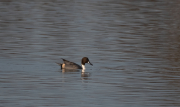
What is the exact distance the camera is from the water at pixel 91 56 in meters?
11.8

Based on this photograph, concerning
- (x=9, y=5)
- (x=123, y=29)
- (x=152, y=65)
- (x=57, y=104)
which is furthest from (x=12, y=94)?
(x=9, y=5)

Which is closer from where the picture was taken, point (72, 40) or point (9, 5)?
point (72, 40)

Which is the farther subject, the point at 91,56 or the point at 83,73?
the point at 91,56

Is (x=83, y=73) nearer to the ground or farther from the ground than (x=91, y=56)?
nearer to the ground

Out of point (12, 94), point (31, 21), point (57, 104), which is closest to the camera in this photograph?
point (57, 104)

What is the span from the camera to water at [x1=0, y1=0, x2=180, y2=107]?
11750 mm

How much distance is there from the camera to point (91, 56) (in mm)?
18484

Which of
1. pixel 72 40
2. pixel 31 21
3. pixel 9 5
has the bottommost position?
pixel 72 40

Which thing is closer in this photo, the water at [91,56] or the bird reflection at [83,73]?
the water at [91,56]

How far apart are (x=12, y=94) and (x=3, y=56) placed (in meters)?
6.38

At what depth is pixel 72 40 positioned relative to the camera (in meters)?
22.3

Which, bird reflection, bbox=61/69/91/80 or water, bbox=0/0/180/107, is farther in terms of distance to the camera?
bird reflection, bbox=61/69/91/80

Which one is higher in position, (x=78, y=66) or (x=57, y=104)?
(x=78, y=66)

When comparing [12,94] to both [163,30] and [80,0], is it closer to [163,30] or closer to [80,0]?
[163,30]
